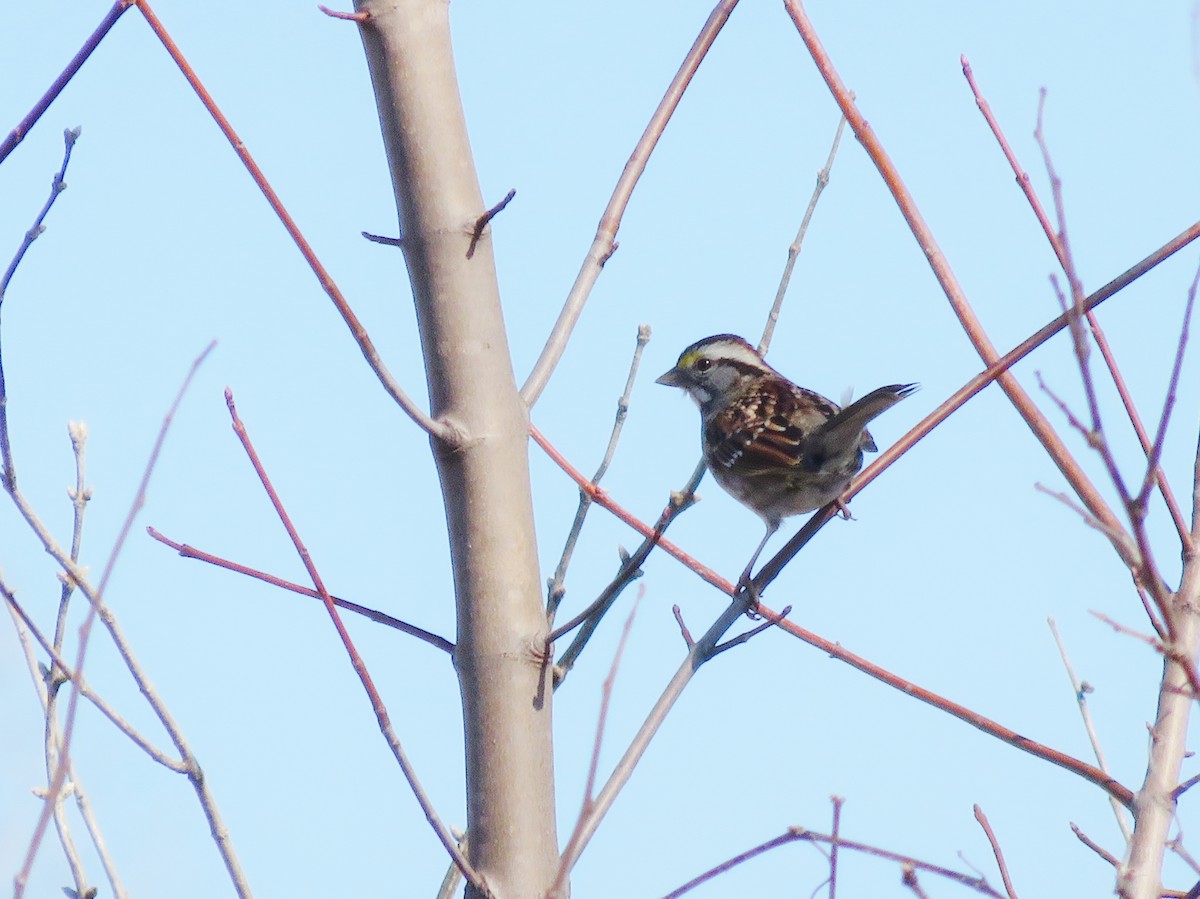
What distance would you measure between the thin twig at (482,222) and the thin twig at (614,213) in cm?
29

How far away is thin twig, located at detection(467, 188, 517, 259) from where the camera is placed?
224 cm

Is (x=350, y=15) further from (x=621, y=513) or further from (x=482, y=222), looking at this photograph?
→ (x=621, y=513)

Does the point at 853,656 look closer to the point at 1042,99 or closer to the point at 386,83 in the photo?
the point at 1042,99

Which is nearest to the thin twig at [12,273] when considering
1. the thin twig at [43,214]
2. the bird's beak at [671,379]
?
the thin twig at [43,214]

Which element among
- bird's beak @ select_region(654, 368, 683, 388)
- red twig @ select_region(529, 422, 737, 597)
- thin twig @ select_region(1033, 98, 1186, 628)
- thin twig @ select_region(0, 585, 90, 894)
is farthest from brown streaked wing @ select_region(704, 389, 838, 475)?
thin twig @ select_region(1033, 98, 1186, 628)

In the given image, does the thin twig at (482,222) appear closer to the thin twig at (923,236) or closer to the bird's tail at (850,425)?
the thin twig at (923,236)

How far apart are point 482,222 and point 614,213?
45 cm

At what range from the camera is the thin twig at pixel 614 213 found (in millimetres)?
2514

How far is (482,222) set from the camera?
7.43 feet

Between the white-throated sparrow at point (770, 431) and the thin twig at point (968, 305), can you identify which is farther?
the white-throated sparrow at point (770, 431)

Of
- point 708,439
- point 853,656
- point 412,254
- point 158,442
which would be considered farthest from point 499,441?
point 708,439

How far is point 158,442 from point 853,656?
4.51 feet

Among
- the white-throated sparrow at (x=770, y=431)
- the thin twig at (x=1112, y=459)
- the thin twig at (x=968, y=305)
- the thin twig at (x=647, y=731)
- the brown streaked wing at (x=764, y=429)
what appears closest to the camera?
the thin twig at (x=1112, y=459)

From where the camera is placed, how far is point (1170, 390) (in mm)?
1674
